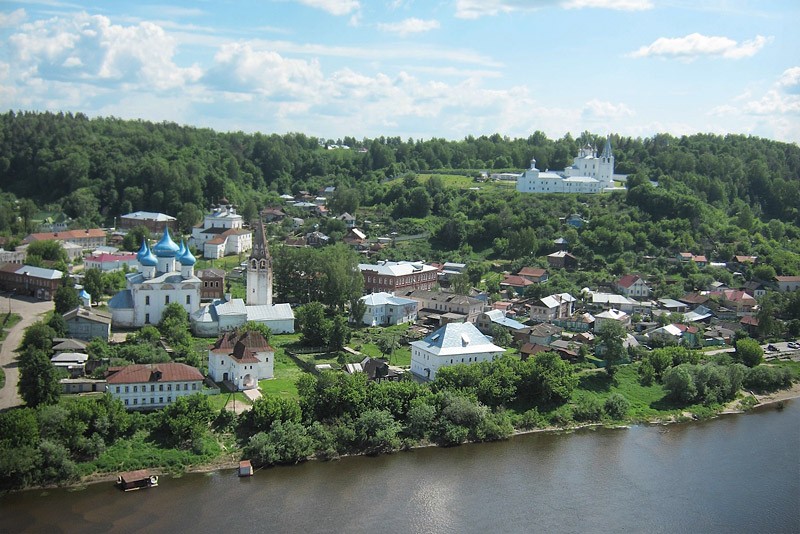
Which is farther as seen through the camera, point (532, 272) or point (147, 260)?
point (532, 272)

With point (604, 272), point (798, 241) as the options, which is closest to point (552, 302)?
point (604, 272)

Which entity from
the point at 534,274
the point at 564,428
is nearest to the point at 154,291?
the point at 564,428

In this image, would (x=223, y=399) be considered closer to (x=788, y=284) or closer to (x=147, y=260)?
(x=147, y=260)

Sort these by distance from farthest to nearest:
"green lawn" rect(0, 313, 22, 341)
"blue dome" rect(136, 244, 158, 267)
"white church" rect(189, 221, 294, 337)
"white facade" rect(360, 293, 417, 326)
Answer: "white facade" rect(360, 293, 417, 326)
"blue dome" rect(136, 244, 158, 267)
"white church" rect(189, 221, 294, 337)
"green lawn" rect(0, 313, 22, 341)

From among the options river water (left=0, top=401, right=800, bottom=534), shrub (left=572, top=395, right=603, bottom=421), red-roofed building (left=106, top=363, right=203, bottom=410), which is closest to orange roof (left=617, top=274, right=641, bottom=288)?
shrub (left=572, top=395, right=603, bottom=421)

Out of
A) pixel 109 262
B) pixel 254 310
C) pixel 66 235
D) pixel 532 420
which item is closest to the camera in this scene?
pixel 532 420

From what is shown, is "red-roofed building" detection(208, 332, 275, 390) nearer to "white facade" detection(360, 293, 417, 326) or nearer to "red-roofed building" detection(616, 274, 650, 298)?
"white facade" detection(360, 293, 417, 326)

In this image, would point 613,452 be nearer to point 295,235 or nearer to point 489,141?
point 295,235

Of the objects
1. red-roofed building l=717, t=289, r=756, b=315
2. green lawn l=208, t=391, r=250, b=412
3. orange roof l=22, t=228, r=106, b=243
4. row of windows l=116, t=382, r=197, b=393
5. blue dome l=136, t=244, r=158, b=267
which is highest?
blue dome l=136, t=244, r=158, b=267
